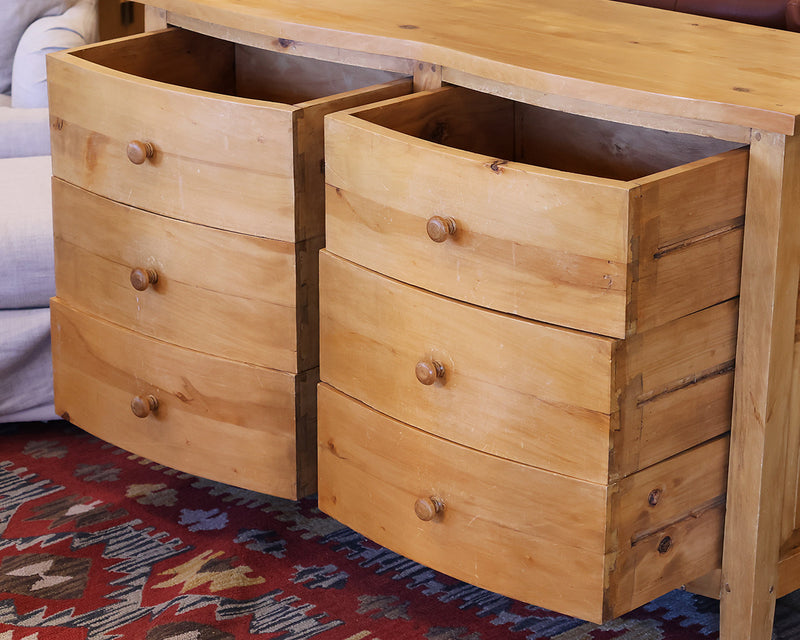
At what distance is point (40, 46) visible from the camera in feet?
7.16

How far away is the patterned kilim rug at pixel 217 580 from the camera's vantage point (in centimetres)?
134

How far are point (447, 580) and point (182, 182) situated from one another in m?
0.58

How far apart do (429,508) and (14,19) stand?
60.3 inches

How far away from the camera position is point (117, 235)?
1.40 metres

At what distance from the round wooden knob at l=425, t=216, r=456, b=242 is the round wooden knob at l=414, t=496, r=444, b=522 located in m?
0.28

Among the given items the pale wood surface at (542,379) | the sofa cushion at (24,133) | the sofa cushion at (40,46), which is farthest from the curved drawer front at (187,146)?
the sofa cushion at (40,46)

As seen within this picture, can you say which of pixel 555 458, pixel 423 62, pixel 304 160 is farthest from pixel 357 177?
pixel 555 458

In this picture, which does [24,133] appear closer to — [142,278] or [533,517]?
[142,278]

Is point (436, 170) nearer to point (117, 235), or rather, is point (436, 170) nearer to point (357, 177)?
point (357, 177)

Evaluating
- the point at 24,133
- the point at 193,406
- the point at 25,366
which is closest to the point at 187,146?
the point at 193,406

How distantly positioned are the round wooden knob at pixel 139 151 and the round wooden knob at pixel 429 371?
1.37ft

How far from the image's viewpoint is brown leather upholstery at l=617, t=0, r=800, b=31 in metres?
1.43

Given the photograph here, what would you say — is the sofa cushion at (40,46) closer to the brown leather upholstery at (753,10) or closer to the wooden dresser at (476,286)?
the wooden dresser at (476,286)

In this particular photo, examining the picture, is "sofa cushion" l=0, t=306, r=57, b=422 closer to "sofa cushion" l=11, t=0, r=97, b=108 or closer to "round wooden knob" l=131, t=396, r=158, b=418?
"round wooden knob" l=131, t=396, r=158, b=418
